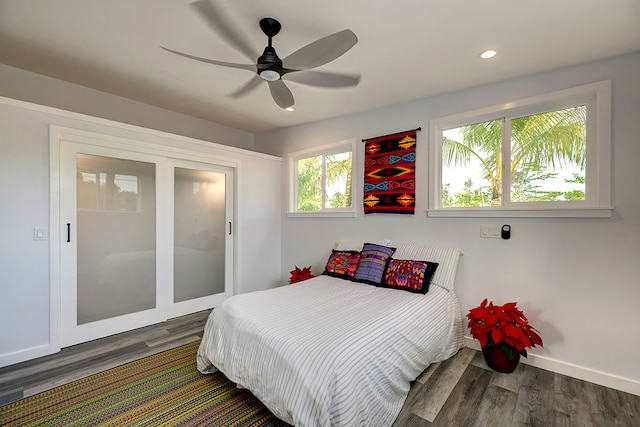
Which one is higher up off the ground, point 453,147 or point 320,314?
point 453,147

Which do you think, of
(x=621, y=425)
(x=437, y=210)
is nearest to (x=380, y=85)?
(x=437, y=210)

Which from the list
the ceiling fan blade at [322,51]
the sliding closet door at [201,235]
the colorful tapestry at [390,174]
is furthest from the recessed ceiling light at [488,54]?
the sliding closet door at [201,235]

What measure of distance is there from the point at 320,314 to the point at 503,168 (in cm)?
221

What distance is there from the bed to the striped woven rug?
0.17m

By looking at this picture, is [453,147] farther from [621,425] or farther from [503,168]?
[621,425]

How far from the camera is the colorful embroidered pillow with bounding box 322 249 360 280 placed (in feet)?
9.85

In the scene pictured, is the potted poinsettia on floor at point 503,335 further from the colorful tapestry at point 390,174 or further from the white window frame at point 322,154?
the white window frame at point 322,154

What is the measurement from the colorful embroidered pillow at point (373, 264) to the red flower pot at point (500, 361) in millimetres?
1046

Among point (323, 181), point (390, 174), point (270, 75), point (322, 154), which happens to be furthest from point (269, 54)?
point (323, 181)

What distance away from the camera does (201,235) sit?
3.58m

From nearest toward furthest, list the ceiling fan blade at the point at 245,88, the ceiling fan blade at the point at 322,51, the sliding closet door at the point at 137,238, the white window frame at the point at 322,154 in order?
the ceiling fan blade at the point at 322,51 → the ceiling fan blade at the point at 245,88 → the sliding closet door at the point at 137,238 → the white window frame at the point at 322,154

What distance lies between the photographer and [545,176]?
245 centimetres

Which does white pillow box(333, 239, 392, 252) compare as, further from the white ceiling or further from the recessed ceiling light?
the recessed ceiling light

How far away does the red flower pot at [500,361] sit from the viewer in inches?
87.0
